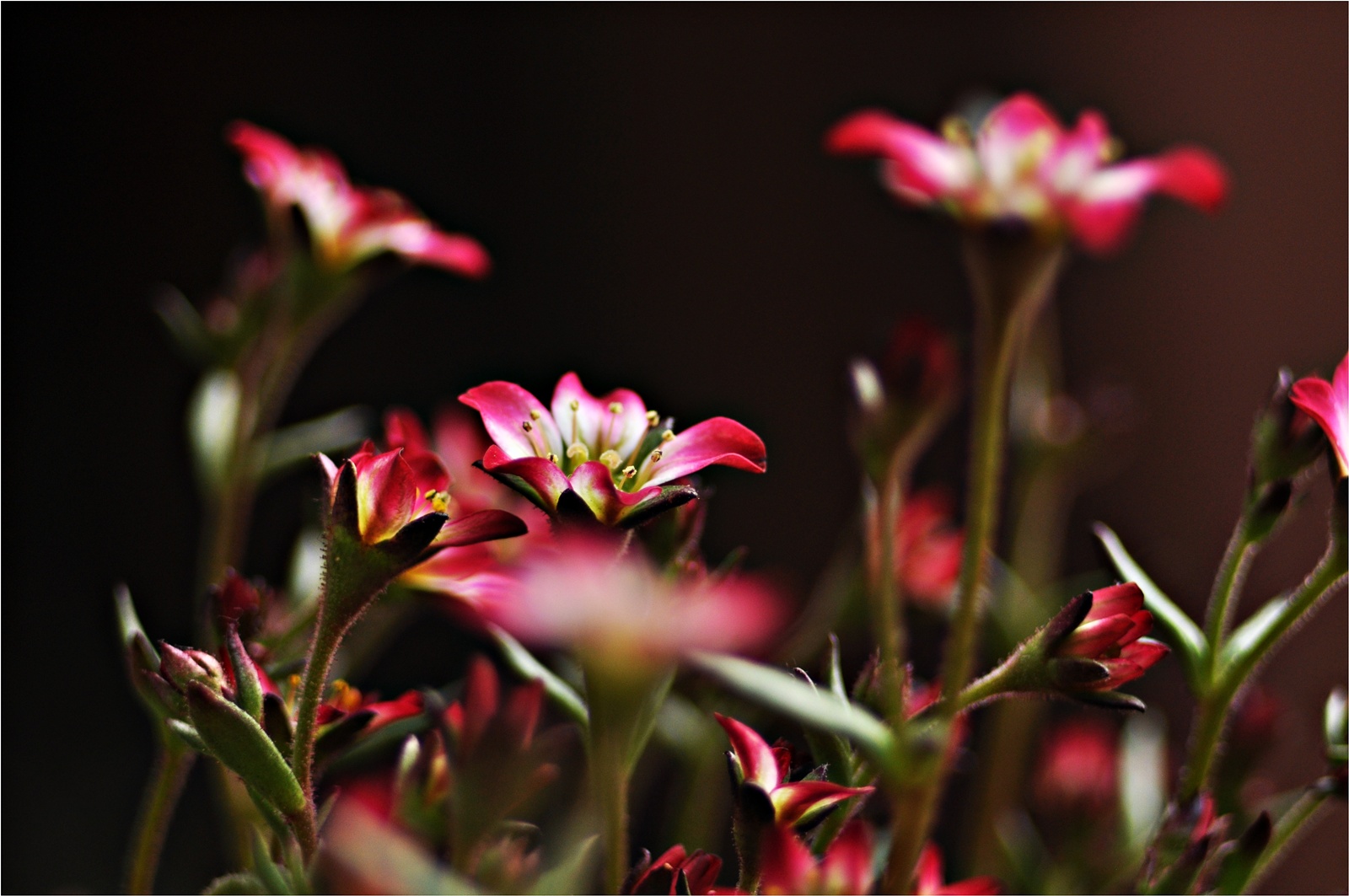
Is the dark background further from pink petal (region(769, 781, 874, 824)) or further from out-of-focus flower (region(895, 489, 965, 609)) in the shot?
pink petal (region(769, 781, 874, 824))

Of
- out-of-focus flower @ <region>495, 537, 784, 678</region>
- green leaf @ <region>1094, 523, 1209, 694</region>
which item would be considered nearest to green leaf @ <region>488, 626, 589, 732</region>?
out-of-focus flower @ <region>495, 537, 784, 678</region>

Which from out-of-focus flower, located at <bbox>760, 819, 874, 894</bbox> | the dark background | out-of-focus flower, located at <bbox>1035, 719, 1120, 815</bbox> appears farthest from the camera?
the dark background

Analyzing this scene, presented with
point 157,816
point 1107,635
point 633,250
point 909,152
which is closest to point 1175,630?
point 1107,635

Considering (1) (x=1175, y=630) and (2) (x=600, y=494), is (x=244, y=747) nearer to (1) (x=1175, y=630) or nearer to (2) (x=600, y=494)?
(2) (x=600, y=494)

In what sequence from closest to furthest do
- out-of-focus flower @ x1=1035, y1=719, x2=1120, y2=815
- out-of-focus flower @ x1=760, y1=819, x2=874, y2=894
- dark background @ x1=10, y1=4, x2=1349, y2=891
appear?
1. out-of-focus flower @ x1=760, y1=819, x2=874, y2=894
2. out-of-focus flower @ x1=1035, y1=719, x2=1120, y2=815
3. dark background @ x1=10, y1=4, x2=1349, y2=891

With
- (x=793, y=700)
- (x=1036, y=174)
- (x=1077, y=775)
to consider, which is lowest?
(x=1077, y=775)

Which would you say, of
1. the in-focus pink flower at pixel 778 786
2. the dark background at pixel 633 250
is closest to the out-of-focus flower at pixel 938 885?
the in-focus pink flower at pixel 778 786

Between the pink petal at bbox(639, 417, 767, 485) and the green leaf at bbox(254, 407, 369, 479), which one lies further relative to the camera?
the green leaf at bbox(254, 407, 369, 479)
